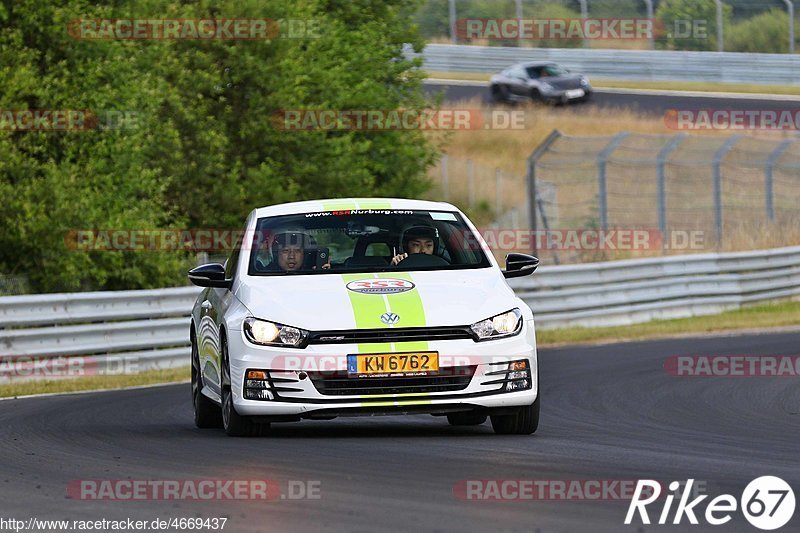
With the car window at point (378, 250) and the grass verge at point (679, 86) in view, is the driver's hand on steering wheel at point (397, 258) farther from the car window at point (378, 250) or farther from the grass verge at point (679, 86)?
the grass verge at point (679, 86)

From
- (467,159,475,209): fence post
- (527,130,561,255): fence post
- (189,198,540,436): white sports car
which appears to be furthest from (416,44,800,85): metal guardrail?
(189,198,540,436): white sports car

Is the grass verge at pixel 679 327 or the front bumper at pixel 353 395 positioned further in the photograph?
the grass verge at pixel 679 327

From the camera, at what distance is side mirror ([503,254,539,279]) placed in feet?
35.1

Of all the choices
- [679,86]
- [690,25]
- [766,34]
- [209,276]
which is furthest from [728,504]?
[766,34]

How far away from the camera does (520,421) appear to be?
9.97 m

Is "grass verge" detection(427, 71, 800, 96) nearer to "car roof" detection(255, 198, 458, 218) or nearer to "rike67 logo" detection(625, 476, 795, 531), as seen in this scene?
"car roof" detection(255, 198, 458, 218)

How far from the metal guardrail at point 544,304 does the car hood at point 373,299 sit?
7895 millimetres

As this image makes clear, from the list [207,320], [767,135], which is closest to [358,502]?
[207,320]

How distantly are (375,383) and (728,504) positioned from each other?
3.00 m

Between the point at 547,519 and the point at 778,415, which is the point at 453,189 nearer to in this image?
the point at 778,415

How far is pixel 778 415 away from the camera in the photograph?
11539 millimetres

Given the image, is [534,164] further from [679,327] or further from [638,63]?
[638,63]

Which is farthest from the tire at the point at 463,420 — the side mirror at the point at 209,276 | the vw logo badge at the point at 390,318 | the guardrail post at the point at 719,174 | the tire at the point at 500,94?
the tire at the point at 500,94

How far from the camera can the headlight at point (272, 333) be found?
9.51 metres
